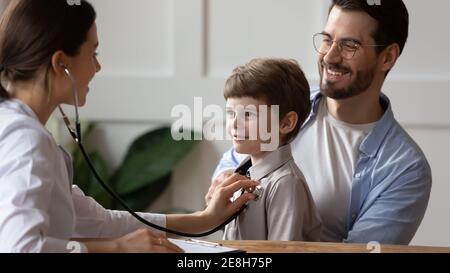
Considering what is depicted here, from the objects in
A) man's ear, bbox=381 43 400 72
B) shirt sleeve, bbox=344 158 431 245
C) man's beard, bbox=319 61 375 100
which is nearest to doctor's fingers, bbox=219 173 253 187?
shirt sleeve, bbox=344 158 431 245

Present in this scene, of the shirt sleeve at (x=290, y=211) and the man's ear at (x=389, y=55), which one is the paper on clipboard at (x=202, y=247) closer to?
the shirt sleeve at (x=290, y=211)

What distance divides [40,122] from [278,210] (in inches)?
22.2

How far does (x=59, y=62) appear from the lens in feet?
3.93

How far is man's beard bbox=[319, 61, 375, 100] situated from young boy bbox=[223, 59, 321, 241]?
212 mm

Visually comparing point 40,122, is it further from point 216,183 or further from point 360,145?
point 360,145

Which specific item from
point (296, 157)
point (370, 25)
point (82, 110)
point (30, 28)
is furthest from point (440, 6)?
point (30, 28)

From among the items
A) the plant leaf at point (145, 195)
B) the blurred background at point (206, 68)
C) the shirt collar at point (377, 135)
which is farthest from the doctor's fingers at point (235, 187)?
the plant leaf at point (145, 195)

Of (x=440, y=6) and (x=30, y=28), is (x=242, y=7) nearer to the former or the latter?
(x=440, y=6)

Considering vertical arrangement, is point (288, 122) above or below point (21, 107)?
below

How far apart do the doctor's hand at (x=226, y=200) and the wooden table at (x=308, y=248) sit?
0.46ft

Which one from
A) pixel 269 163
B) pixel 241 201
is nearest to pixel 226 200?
pixel 241 201

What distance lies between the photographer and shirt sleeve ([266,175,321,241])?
1548mm

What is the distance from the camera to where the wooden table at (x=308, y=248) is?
1.35 m
